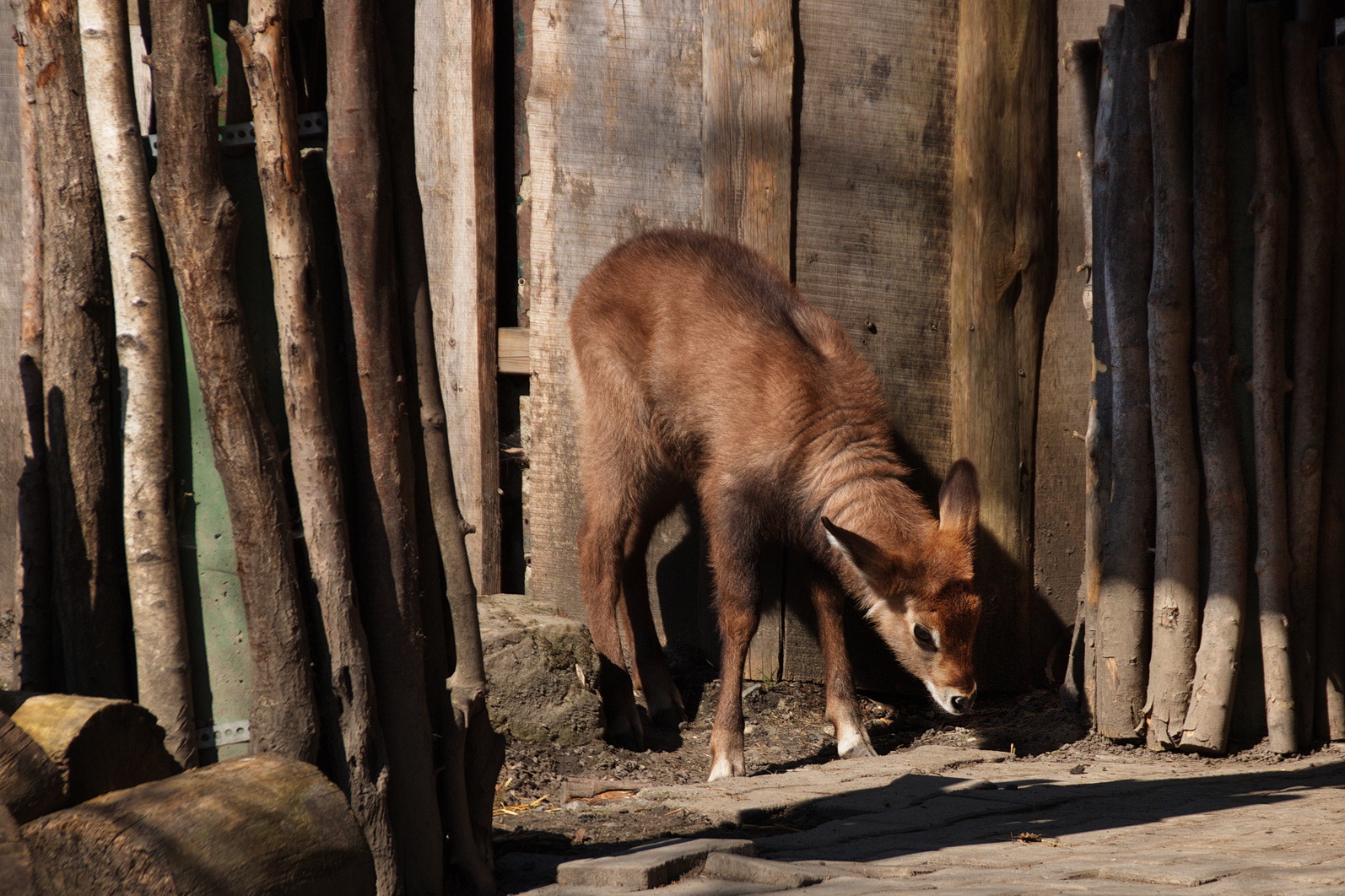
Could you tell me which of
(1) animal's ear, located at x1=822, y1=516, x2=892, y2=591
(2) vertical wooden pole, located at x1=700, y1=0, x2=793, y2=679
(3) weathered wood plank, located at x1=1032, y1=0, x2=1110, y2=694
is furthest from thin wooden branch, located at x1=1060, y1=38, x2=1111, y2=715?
(2) vertical wooden pole, located at x1=700, y1=0, x2=793, y2=679

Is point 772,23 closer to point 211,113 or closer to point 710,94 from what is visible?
point 710,94

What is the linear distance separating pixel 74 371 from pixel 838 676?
379cm

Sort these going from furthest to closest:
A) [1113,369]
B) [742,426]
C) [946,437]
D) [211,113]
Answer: [946,437] → [742,426] → [1113,369] → [211,113]

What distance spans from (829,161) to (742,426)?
4.43 ft

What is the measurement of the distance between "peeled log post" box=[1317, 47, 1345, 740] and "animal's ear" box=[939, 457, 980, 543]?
4.59 feet

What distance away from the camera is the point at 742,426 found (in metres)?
5.77

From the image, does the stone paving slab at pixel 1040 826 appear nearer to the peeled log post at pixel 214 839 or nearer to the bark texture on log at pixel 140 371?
the peeled log post at pixel 214 839

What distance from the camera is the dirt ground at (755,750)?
4.13 meters

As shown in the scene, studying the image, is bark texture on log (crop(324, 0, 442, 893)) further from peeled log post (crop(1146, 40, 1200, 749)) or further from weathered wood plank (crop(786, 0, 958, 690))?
peeled log post (crop(1146, 40, 1200, 749))

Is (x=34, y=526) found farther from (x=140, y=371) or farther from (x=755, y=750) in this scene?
(x=755, y=750)

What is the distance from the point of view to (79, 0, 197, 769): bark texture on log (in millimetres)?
3037

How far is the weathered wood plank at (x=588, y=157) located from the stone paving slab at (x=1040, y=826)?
2064mm

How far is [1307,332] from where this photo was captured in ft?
16.4

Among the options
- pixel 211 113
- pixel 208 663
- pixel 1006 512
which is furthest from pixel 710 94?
pixel 208 663
